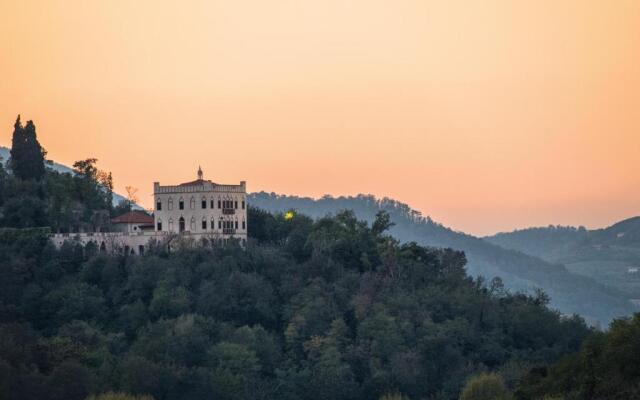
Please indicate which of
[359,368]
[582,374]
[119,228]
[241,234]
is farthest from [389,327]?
[582,374]

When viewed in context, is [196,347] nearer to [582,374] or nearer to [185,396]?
[185,396]

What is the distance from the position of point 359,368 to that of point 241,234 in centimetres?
1326

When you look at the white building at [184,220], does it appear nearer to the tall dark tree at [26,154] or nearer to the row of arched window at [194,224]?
the row of arched window at [194,224]

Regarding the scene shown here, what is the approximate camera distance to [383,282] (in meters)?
108

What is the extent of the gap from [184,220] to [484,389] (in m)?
25.6

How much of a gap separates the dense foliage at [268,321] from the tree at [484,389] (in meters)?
5.86

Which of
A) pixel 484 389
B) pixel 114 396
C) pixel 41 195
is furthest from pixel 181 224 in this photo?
pixel 484 389

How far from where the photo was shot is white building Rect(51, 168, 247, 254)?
10325 cm

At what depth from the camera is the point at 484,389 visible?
89.9m

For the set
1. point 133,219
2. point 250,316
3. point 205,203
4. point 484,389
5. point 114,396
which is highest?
point 205,203

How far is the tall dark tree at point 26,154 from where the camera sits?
362 ft

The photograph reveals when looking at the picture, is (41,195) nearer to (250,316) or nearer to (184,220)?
(184,220)

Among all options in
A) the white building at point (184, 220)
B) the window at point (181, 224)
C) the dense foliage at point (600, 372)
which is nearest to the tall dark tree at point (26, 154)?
the white building at point (184, 220)

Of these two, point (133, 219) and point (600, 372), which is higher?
point (133, 219)
